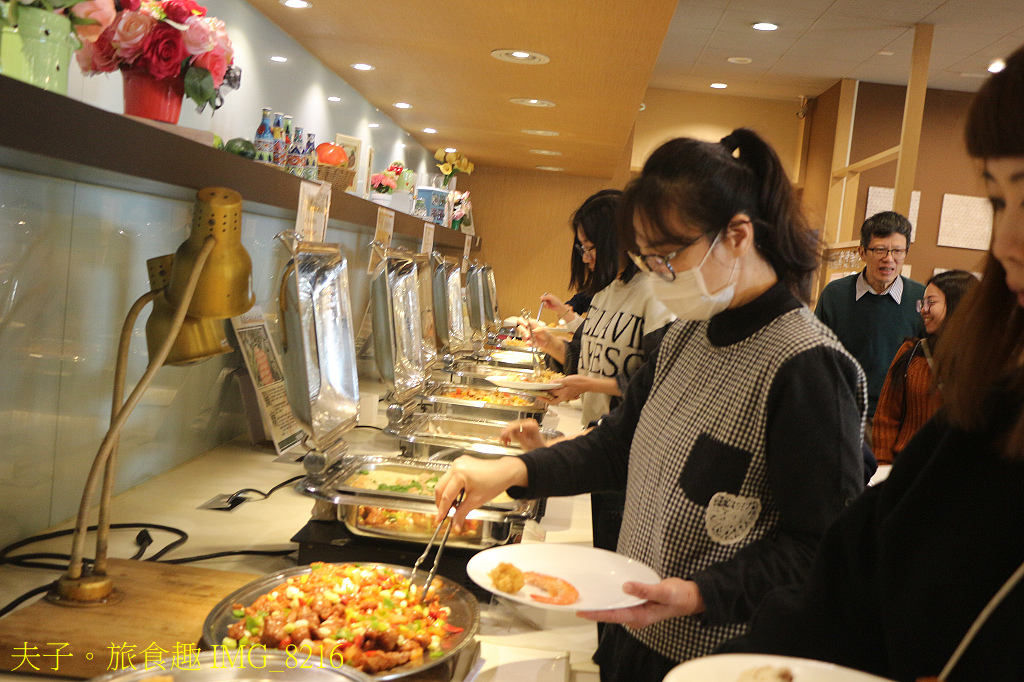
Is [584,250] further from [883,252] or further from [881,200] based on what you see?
[881,200]

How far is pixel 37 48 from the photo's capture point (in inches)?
41.4

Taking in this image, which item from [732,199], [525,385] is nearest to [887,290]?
[525,385]

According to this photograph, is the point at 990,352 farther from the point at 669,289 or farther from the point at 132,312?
the point at 132,312

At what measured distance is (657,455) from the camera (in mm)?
1251

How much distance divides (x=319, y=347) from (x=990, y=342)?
47.5 inches

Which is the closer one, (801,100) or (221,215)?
(221,215)

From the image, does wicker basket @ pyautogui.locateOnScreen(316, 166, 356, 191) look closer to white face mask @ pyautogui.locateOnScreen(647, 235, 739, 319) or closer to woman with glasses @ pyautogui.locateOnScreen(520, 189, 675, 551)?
woman with glasses @ pyautogui.locateOnScreen(520, 189, 675, 551)

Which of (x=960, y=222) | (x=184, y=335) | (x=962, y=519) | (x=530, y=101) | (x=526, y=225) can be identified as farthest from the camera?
(x=960, y=222)

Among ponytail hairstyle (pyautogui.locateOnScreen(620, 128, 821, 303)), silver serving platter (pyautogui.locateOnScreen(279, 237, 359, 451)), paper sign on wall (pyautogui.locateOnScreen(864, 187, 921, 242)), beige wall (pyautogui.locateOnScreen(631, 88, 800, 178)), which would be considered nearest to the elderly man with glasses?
ponytail hairstyle (pyautogui.locateOnScreen(620, 128, 821, 303))

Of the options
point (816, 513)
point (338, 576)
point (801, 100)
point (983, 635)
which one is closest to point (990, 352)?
point (983, 635)

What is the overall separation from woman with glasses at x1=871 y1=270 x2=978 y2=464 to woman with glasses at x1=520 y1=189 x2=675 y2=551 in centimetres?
152

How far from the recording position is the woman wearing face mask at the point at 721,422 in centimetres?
104

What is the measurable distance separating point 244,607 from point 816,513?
2.71 ft

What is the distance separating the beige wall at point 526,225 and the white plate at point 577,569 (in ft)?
19.9
